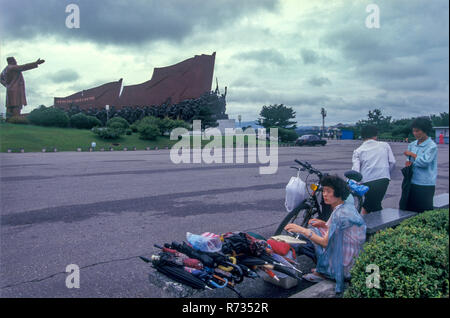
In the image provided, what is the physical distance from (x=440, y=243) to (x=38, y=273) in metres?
3.78

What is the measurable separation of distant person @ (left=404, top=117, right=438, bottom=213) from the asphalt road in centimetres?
91

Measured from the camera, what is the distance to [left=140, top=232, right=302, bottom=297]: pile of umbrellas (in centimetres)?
294

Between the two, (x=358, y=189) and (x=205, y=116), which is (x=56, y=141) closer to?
(x=205, y=116)

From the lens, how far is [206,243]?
3094 millimetres

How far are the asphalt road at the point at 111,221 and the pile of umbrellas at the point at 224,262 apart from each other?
16.0 inches

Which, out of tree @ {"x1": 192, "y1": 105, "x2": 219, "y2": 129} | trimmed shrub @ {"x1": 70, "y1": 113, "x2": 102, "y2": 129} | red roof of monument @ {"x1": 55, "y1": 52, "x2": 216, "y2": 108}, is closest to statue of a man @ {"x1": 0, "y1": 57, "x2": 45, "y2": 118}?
trimmed shrub @ {"x1": 70, "y1": 113, "x2": 102, "y2": 129}

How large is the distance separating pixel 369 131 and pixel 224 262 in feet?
10.6

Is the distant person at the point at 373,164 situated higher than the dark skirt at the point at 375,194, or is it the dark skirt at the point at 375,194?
Result: the distant person at the point at 373,164

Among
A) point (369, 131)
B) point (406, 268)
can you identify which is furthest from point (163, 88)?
point (406, 268)

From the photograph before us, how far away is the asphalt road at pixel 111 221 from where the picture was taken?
3682 millimetres

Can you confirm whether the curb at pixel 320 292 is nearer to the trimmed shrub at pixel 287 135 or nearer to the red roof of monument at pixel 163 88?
the trimmed shrub at pixel 287 135

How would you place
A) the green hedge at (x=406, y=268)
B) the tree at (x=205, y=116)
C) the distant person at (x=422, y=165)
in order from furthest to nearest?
the tree at (x=205, y=116), the distant person at (x=422, y=165), the green hedge at (x=406, y=268)

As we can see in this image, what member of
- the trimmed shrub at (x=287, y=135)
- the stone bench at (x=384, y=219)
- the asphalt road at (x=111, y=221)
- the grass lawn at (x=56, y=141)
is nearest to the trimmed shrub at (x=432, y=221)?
the stone bench at (x=384, y=219)
